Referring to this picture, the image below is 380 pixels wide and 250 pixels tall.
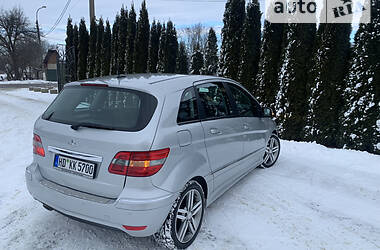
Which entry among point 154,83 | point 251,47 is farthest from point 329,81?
point 154,83

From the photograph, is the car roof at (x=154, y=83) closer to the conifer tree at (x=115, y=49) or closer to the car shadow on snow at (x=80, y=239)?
the car shadow on snow at (x=80, y=239)

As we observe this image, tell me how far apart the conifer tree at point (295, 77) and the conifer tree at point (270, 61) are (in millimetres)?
382

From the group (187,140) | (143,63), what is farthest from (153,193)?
(143,63)

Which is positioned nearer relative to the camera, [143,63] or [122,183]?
[122,183]

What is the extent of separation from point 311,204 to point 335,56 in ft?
14.4

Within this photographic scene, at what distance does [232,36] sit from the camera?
29.6ft

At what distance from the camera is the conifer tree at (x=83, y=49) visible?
55.5 feet

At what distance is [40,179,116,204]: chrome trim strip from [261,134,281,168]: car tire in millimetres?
3219

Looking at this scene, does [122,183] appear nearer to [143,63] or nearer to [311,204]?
[311,204]

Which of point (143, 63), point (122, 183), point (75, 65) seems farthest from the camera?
point (75, 65)

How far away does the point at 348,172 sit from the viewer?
4738 millimetres

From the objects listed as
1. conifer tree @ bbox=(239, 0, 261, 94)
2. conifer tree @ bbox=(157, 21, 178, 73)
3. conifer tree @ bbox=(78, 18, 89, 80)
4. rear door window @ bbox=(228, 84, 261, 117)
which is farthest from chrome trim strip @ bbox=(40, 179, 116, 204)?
conifer tree @ bbox=(78, 18, 89, 80)

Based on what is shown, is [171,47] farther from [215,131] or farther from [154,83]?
[154,83]

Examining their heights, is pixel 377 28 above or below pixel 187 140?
above
